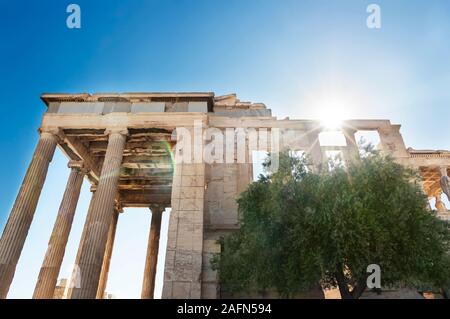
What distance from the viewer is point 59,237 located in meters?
20.1

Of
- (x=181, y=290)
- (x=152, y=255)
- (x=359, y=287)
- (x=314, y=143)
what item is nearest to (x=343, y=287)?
(x=359, y=287)

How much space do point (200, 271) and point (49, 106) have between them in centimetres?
1518

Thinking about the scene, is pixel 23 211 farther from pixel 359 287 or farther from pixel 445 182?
pixel 445 182

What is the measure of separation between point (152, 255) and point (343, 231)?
62.4 feet

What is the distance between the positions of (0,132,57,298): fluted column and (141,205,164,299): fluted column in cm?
1051

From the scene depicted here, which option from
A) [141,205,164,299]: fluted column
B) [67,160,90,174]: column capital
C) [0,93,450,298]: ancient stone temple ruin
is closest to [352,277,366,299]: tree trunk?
[0,93,450,298]: ancient stone temple ruin

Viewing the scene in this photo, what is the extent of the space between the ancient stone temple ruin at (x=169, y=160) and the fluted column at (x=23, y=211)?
48mm

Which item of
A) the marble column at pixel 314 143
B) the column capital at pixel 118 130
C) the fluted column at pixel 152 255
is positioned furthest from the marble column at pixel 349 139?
the fluted column at pixel 152 255

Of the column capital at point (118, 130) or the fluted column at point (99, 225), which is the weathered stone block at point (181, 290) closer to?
the fluted column at point (99, 225)

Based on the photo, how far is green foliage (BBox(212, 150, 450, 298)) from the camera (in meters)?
10.5

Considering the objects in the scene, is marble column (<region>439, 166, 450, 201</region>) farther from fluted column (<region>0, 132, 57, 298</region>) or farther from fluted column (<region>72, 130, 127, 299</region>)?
fluted column (<region>0, 132, 57, 298</region>)

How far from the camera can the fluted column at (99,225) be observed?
46.3 feet

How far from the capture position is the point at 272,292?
14336mm
